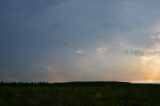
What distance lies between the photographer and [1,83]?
173ft
